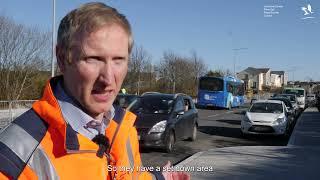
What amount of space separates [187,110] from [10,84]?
19.0m

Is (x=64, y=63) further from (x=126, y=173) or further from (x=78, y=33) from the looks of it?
(x=126, y=173)

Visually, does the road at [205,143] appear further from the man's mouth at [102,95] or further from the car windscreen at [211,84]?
the car windscreen at [211,84]

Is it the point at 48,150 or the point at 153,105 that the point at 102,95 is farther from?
the point at 153,105

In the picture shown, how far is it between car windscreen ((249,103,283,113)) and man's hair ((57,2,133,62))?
1807 cm

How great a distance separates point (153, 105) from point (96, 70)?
12.3 meters

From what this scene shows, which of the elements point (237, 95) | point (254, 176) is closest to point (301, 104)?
point (237, 95)

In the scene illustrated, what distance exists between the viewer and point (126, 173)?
2.03m

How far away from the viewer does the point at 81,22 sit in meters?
1.84

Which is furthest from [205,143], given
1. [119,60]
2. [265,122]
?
[119,60]

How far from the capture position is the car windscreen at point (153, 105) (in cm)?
1382

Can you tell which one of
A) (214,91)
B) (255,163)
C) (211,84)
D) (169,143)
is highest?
(211,84)

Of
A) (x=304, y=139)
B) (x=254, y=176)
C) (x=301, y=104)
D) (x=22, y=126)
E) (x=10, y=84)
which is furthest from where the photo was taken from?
(x=301, y=104)

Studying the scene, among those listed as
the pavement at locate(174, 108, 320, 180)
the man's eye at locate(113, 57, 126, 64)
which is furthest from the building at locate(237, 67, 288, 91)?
the man's eye at locate(113, 57, 126, 64)

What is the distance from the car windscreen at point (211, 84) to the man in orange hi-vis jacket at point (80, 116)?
127 feet
